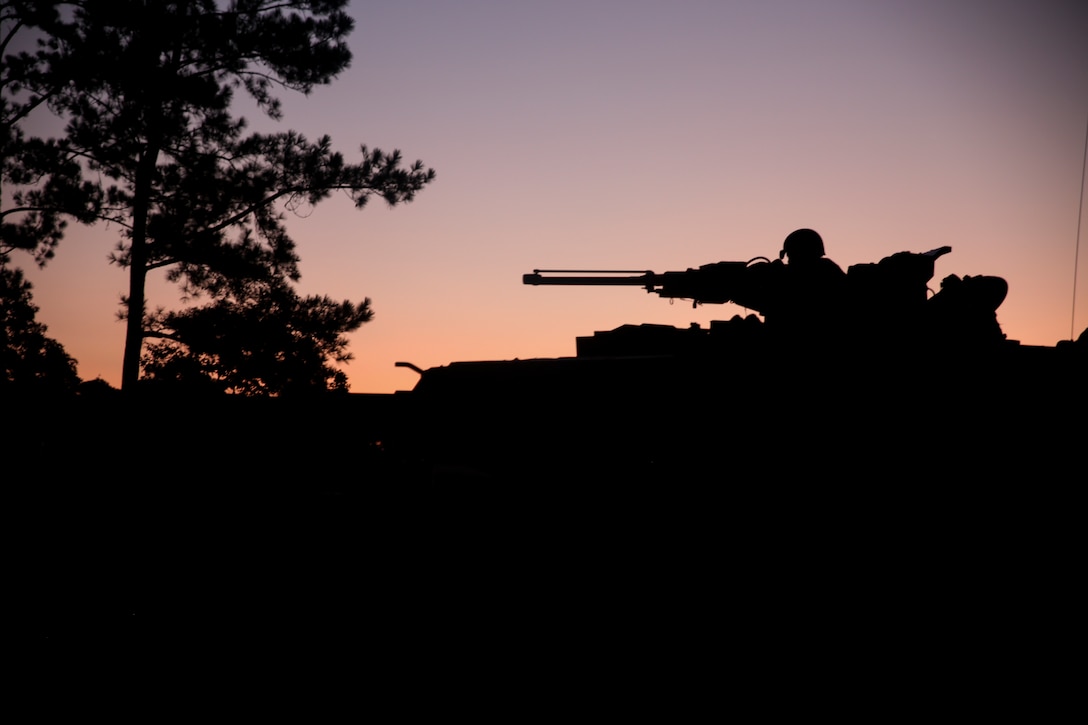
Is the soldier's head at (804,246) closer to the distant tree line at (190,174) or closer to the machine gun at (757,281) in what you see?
the machine gun at (757,281)

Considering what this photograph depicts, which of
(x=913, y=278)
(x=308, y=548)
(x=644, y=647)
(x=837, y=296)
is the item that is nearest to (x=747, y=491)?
(x=644, y=647)

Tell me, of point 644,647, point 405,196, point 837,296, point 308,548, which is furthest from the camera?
point 405,196

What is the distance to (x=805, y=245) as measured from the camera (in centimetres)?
570

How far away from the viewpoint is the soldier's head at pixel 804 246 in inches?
224

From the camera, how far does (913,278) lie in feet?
17.3

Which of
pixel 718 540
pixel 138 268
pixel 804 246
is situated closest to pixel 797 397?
pixel 718 540

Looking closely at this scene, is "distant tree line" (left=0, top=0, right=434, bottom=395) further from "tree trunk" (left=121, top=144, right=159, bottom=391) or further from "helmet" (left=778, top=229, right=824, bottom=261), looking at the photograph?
"helmet" (left=778, top=229, right=824, bottom=261)

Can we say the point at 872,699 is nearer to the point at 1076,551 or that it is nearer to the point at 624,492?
the point at 1076,551

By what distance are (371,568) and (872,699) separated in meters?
3.26

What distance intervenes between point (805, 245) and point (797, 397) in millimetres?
1416

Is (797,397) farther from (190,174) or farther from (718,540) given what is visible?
(190,174)

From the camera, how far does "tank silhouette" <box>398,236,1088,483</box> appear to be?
4.52 m

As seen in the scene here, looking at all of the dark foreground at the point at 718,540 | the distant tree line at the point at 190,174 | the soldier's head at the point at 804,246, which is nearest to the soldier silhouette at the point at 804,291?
the soldier's head at the point at 804,246

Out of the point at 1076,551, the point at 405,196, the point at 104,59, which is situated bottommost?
the point at 1076,551
